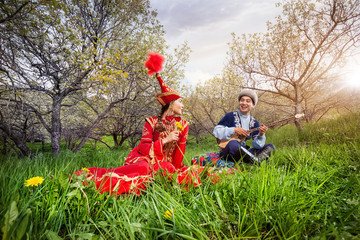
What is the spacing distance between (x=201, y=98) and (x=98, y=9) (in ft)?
38.8

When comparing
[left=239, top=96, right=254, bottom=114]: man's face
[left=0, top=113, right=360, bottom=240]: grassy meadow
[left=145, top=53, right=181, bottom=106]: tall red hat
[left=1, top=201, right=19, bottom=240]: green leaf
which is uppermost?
[left=145, top=53, right=181, bottom=106]: tall red hat

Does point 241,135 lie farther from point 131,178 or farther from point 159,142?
point 131,178

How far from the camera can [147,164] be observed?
307 centimetres

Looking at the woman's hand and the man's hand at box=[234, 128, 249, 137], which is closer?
the woman's hand

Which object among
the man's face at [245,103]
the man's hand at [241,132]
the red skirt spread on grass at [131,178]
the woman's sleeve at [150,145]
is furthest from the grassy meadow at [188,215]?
the man's face at [245,103]

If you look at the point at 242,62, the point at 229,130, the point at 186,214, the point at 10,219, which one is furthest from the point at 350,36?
the point at 10,219

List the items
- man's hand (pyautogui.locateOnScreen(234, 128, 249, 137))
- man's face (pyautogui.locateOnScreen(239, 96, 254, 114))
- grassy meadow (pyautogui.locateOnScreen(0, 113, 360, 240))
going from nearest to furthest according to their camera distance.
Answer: grassy meadow (pyautogui.locateOnScreen(0, 113, 360, 240)) < man's hand (pyautogui.locateOnScreen(234, 128, 249, 137)) < man's face (pyautogui.locateOnScreen(239, 96, 254, 114))

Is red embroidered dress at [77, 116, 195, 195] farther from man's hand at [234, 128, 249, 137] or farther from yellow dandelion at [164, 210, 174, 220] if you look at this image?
man's hand at [234, 128, 249, 137]

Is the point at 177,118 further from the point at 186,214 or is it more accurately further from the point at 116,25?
the point at 116,25

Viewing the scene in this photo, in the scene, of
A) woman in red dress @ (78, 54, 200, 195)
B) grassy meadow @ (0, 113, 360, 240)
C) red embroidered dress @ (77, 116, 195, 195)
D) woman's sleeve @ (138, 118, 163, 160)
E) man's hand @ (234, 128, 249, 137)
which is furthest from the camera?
man's hand @ (234, 128, 249, 137)

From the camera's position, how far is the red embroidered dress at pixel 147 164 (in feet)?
8.35

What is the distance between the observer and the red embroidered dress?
2.54 m

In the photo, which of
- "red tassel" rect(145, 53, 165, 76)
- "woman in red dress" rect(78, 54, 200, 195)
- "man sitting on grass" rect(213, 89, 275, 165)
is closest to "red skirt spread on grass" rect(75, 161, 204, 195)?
"woman in red dress" rect(78, 54, 200, 195)

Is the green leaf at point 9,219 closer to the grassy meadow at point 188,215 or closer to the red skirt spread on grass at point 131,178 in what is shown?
the grassy meadow at point 188,215
